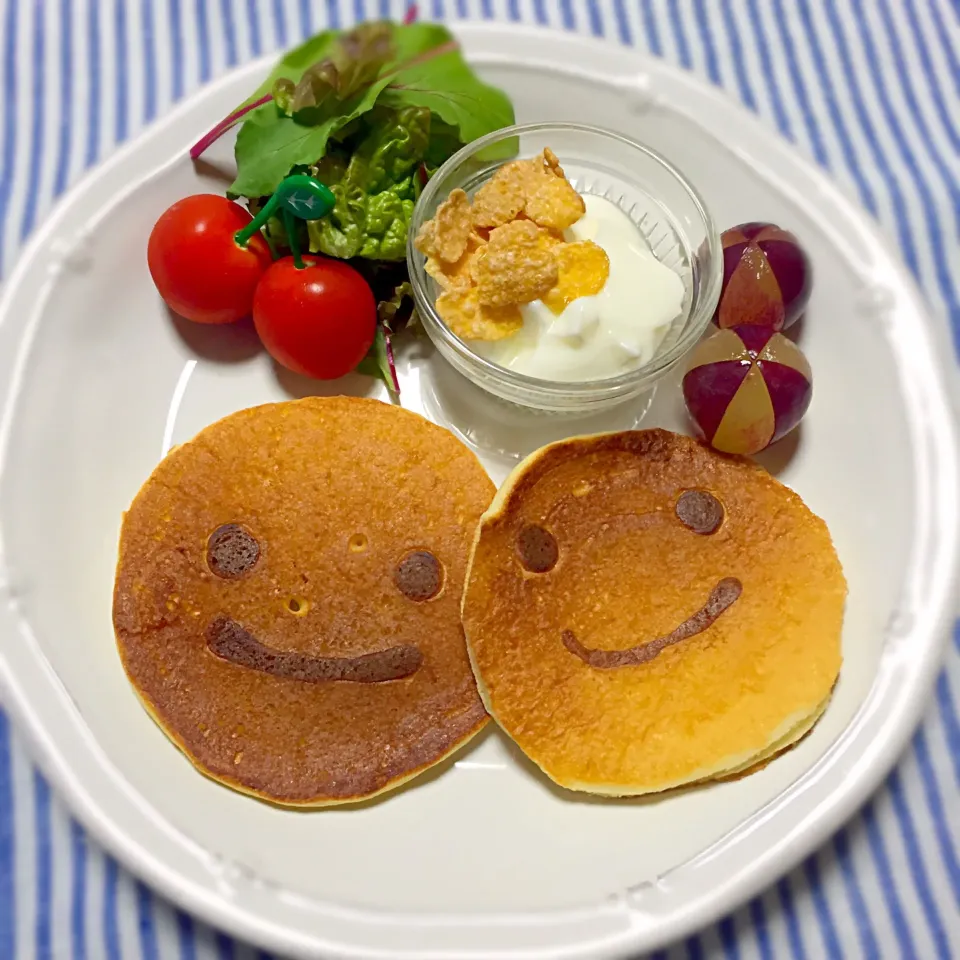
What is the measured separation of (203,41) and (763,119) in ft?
5.13

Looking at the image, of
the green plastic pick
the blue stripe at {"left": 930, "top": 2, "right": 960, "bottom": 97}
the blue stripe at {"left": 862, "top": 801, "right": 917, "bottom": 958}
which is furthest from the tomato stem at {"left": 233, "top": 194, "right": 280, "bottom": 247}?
the blue stripe at {"left": 930, "top": 2, "right": 960, "bottom": 97}

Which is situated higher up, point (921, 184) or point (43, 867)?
point (921, 184)

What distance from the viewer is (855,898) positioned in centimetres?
190

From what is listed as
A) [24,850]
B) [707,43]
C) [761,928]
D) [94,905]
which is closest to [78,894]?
[94,905]

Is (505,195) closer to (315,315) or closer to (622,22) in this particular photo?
(315,315)

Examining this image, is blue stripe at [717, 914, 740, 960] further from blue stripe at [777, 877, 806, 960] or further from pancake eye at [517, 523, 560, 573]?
pancake eye at [517, 523, 560, 573]

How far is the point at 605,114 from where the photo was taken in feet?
7.15

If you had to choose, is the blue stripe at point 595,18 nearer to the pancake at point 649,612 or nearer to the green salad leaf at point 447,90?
the green salad leaf at point 447,90

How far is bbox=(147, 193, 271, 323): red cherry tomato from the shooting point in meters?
1.87

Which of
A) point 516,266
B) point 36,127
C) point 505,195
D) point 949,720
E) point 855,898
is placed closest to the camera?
point 516,266

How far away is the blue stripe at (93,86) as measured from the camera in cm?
234

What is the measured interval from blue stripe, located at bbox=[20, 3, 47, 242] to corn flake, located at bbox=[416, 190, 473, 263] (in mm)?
1152

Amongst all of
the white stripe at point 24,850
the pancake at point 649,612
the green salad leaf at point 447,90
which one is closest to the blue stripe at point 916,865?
the pancake at point 649,612

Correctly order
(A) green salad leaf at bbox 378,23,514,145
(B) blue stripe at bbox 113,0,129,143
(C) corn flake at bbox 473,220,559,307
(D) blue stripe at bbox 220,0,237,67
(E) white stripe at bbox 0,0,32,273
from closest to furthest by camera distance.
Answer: (C) corn flake at bbox 473,220,559,307
(A) green salad leaf at bbox 378,23,514,145
(E) white stripe at bbox 0,0,32,273
(B) blue stripe at bbox 113,0,129,143
(D) blue stripe at bbox 220,0,237,67
